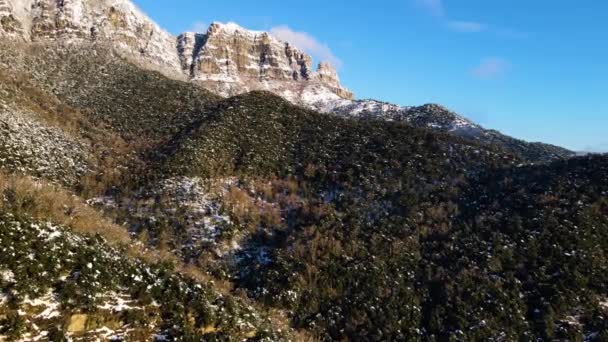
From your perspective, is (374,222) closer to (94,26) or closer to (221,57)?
(94,26)

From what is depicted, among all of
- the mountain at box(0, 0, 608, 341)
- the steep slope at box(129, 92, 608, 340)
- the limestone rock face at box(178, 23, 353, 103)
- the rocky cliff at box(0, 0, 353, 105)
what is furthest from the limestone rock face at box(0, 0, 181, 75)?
the steep slope at box(129, 92, 608, 340)

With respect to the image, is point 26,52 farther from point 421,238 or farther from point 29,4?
point 421,238

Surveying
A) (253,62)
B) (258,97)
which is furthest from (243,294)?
(253,62)

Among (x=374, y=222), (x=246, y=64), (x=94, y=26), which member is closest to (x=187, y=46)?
(x=246, y=64)

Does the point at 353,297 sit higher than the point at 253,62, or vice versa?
the point at 253,62

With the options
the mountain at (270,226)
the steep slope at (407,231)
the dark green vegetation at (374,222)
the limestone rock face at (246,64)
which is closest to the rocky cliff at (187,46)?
the limestone rock face at (246,64)

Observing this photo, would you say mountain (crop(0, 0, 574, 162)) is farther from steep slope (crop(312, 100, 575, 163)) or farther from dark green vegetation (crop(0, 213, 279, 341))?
dark green vegetation (crop(0, 213, 279, 341))
